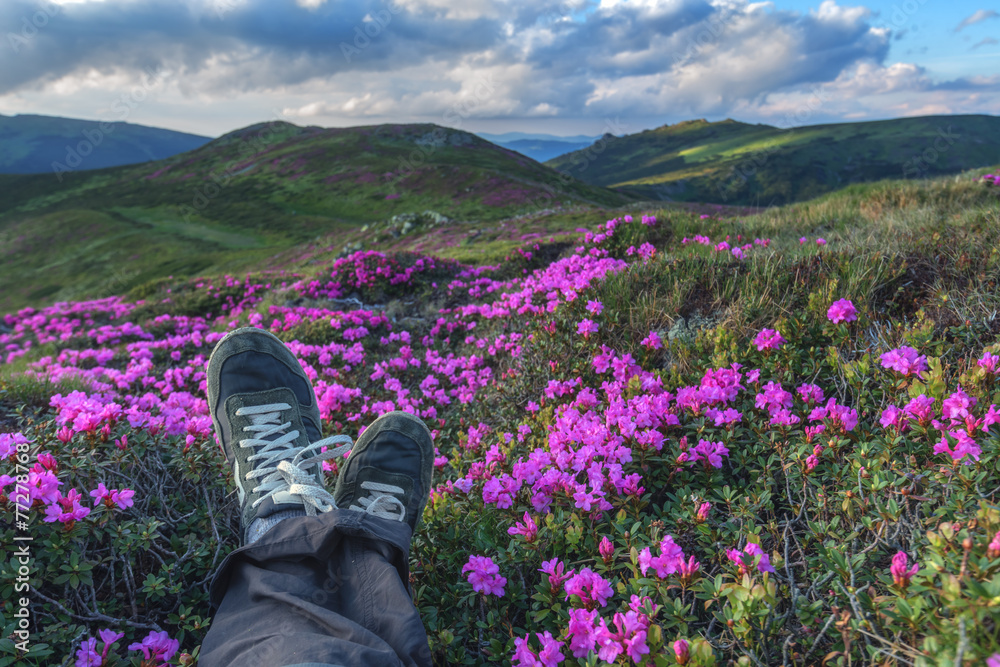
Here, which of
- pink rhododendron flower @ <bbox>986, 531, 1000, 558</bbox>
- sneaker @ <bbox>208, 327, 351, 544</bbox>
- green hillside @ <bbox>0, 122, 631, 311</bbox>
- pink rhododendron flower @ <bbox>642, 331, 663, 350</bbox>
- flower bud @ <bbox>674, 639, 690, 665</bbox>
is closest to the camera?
pink rhododendron flower @ <bbox>986, 531, 1000, 558</bbox>

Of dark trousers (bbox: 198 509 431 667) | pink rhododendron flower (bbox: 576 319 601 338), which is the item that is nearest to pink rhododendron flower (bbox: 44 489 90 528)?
dark trousers (bbox: 198 509 431 667)

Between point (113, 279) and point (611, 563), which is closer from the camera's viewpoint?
point (611, 563)

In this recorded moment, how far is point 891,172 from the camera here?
108438 mm

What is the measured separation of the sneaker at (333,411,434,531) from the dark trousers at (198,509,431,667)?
0.58 m

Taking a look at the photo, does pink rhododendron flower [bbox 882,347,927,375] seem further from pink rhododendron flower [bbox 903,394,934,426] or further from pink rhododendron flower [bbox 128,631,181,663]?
pink rhododendron flower [bbox 128,631,181,663]

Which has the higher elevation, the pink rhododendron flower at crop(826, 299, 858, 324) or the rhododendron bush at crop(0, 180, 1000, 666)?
the pink rhododendron flower at crop(826, 299, 858, 324)

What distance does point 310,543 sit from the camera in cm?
216

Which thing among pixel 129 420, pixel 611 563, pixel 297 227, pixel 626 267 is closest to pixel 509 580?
pixel 611 563

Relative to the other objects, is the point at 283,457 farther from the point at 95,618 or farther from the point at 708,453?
the point at 708,453

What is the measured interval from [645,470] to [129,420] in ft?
10.6

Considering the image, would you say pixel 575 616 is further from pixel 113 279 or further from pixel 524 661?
pixel 113 279

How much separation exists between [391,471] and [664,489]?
1.70 meters

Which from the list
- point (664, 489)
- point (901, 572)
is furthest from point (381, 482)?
point (901, 572)

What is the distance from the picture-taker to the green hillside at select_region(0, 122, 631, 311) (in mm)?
32719
